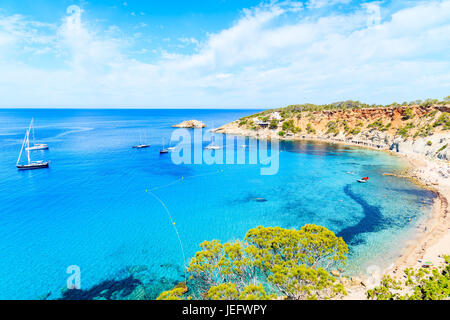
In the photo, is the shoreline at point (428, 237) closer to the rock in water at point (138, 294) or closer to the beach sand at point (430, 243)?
the beach sand at point (430, 243)

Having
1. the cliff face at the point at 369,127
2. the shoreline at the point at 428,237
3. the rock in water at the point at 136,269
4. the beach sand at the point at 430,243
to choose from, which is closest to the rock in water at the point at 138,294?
the rock in water at the point at 136,269

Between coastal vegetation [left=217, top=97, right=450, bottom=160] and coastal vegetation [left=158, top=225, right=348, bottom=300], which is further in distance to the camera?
coastal vegetation [left=217, top=97, right=450, bottom=160]

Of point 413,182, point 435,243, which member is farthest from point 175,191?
point 413,182

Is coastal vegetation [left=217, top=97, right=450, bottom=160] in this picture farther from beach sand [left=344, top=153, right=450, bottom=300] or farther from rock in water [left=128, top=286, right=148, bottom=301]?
rock in water [left=128, top=286, right=148, bottom=301]

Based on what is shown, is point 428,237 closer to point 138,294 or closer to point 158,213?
point 138,294

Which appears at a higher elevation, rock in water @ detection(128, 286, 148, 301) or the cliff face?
the cliff face

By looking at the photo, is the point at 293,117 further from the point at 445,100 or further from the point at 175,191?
the point at 175,191

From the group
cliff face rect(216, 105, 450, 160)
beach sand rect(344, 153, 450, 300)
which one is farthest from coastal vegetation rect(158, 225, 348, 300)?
cliff face rect(216, 105, 450, 160)
